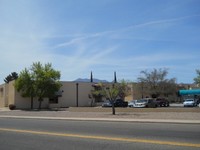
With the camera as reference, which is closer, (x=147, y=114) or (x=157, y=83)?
(x=147, y=114)

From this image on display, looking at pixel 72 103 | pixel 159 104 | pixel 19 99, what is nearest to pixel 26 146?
pixel 159 104

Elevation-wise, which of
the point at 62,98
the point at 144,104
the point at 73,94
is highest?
the point at 73,94

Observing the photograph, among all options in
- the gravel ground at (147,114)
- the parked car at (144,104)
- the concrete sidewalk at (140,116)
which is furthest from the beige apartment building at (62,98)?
the concrete sidewalk at (140,116)

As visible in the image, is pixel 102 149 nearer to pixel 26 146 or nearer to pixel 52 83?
pixel 26 146

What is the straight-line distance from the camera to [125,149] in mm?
12023

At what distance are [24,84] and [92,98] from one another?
59.7 feet

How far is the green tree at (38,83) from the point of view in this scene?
6481 cm

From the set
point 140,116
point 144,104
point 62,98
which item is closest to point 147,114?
point 140,116

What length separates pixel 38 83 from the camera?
6500 centimetres

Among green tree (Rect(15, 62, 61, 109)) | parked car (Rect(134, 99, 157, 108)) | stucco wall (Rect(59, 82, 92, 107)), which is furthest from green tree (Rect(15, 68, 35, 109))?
parked car (Rect(134, 99, 157, 108))

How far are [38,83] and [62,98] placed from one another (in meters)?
10.2

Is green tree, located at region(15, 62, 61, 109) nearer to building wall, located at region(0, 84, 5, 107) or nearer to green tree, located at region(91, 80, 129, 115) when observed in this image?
building wall, located at region(0, 84, 5, 107)

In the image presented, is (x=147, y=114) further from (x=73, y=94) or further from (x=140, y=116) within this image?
(x=73, y=94)

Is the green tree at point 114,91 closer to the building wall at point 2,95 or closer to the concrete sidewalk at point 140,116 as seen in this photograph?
the concrete sidewalk at point 140,116
